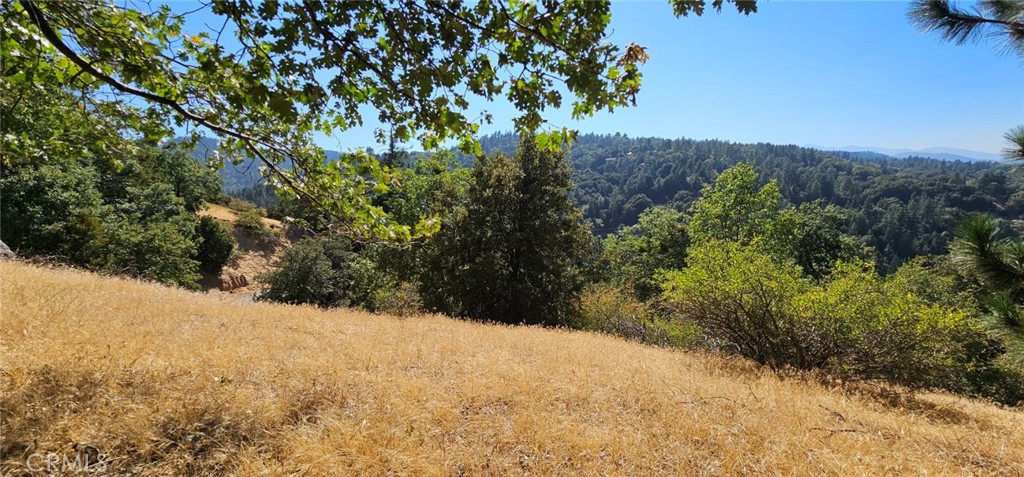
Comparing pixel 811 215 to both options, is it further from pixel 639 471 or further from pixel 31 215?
pixel 31 215

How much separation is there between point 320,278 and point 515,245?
35.1ft

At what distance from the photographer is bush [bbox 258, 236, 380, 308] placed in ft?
67.1

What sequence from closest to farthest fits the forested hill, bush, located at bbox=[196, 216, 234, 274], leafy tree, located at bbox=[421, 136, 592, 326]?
leafy tree, located at bbox=[421, 136, 592, 326] < bush, located at bbox=[196, 216, 234, 274] < the forested hill

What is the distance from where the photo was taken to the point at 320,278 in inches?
826

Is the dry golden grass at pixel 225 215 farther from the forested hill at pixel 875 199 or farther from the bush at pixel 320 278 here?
the forested hill at pixel 875 199

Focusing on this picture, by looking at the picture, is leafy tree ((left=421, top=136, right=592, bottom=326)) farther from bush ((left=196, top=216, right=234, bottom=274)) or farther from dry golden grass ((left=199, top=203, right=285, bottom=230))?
dry golden grass ((left=199, top=203, right=285, bottom=230))

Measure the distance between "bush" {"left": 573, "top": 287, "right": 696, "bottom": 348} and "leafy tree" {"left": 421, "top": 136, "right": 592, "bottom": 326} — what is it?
4.77 feet

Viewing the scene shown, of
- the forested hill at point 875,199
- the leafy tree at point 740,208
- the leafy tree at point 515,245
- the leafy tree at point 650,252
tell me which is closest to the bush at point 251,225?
the forested hill at point 875,199

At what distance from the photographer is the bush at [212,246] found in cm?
3341

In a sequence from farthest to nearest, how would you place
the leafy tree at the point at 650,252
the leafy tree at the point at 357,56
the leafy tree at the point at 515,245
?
the leafy tree at the point at 650,252 → the leafy tree at the point at 515,245 → the leafy tree at the point at 357,56

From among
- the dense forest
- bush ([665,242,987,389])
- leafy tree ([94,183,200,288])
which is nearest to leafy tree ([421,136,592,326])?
the dense forest

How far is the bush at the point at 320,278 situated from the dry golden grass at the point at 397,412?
517 inches

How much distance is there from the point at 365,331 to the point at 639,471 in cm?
666

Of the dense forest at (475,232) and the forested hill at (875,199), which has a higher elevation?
the dense forest at (475,232)
